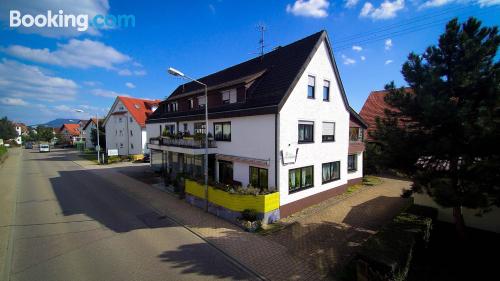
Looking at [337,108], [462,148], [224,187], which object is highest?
[337,108]

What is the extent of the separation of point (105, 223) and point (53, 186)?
12.2 meters

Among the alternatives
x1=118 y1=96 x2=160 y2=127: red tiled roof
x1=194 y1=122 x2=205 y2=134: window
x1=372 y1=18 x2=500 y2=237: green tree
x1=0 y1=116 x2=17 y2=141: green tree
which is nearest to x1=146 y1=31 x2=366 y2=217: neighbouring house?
x1=194 y1=122 x2=205 y2=134: window

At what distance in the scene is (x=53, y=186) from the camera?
19.6m

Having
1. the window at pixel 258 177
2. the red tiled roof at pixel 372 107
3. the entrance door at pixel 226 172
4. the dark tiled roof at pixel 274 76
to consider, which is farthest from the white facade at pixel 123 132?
the red tiled roof at pixel 372 107

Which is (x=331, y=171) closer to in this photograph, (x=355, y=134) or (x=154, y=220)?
(x=355, y=134)

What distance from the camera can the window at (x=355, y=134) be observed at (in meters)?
19.8

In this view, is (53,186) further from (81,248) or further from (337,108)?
(337,108)

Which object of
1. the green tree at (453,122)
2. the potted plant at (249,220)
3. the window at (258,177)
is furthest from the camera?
the window at (258,177)

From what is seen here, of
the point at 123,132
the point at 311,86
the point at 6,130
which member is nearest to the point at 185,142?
the point at 311,86

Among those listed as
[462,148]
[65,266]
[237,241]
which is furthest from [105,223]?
[462,148]

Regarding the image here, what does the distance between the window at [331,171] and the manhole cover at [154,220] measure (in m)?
10.0

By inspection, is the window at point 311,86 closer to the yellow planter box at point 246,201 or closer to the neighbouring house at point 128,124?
the yellow planter box at point 246,201

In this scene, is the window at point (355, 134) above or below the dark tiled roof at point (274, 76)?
below

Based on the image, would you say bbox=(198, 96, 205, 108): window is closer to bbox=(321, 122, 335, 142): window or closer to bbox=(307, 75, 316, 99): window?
bbox=(307, 75, 316, 99): window
